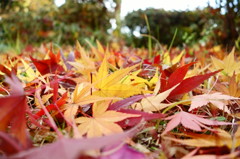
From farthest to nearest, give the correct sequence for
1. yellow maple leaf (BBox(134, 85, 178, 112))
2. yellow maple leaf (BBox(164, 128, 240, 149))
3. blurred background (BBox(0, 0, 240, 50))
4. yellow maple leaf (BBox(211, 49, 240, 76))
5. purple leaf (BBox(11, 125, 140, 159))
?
blurred background (BBox(0, 0, 240, 50)) < yellow maple leaf (BBox(211, 49, 240, 76)) < yellow maple leaf (BBox(134, 85, 178, 112)) < yellow maple leaf (BBox(164, 128, 240, 149)) < purple leaf (BBox(11, 125, 140, 159))

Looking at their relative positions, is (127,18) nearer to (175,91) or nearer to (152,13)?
(152,13)

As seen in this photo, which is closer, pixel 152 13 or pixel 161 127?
pixel 161 127

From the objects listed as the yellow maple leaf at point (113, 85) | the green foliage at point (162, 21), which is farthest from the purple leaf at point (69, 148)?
Result: the green foliage at point (162, 21)

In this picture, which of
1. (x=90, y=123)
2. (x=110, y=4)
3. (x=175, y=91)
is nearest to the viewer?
(x=90, y=123)

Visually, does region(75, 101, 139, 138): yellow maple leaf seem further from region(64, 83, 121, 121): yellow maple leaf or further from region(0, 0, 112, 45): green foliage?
region(0, 0, 112, 45): green foliage

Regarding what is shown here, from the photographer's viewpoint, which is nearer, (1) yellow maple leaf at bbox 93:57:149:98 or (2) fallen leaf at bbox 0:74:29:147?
(2) fallen leaf at bbox 0:74:29:147

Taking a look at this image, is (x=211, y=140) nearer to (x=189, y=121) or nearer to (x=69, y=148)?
(x=189, y=121)

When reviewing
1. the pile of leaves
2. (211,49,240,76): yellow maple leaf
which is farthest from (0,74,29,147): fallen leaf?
(211,49,240,76): yellow maple leaf

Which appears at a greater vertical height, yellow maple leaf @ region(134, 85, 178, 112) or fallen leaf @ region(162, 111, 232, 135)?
yellow maple leaf @ region(134, 85, 178, 112)

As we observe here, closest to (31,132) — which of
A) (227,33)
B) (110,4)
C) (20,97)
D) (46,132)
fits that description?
(46,132)
